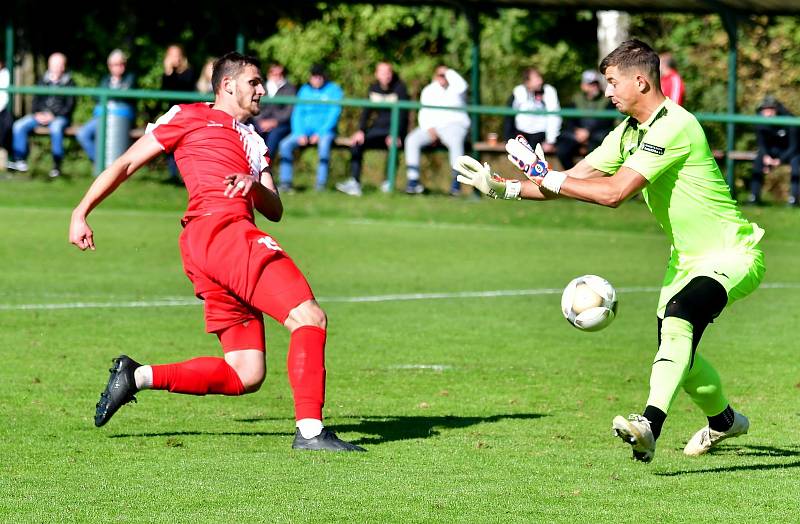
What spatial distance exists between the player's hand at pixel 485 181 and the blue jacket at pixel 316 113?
15.0 metres

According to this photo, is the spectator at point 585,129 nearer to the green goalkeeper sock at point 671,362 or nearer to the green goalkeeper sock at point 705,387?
the green goalkeeper sock at point 705,387

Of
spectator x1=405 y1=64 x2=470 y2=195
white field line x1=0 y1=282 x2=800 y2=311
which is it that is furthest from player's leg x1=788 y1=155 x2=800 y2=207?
white field line x1=0 y1=282 x2=800 y2=311

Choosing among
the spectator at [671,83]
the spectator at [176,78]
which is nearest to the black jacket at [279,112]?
the spectator at [176,78]

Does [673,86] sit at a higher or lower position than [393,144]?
higher

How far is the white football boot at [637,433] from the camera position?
21.6 feet

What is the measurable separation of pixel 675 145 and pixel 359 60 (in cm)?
2949

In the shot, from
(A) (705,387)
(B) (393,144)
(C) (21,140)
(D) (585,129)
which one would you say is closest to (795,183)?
(D) (585,129)

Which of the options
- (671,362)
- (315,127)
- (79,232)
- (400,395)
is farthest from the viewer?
(315,127)

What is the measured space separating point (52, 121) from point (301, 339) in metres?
16.2

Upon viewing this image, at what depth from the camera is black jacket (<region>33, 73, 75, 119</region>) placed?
22875mm

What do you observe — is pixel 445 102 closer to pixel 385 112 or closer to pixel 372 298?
pixel 385 112

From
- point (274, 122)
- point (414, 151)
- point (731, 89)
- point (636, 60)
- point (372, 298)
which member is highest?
point (636, 60)

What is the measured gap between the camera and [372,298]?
14492 mm

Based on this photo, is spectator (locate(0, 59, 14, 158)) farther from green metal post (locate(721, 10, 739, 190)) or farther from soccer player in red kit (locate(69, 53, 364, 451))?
soccer player in red kit (locate(69, 53, 364, 451))
